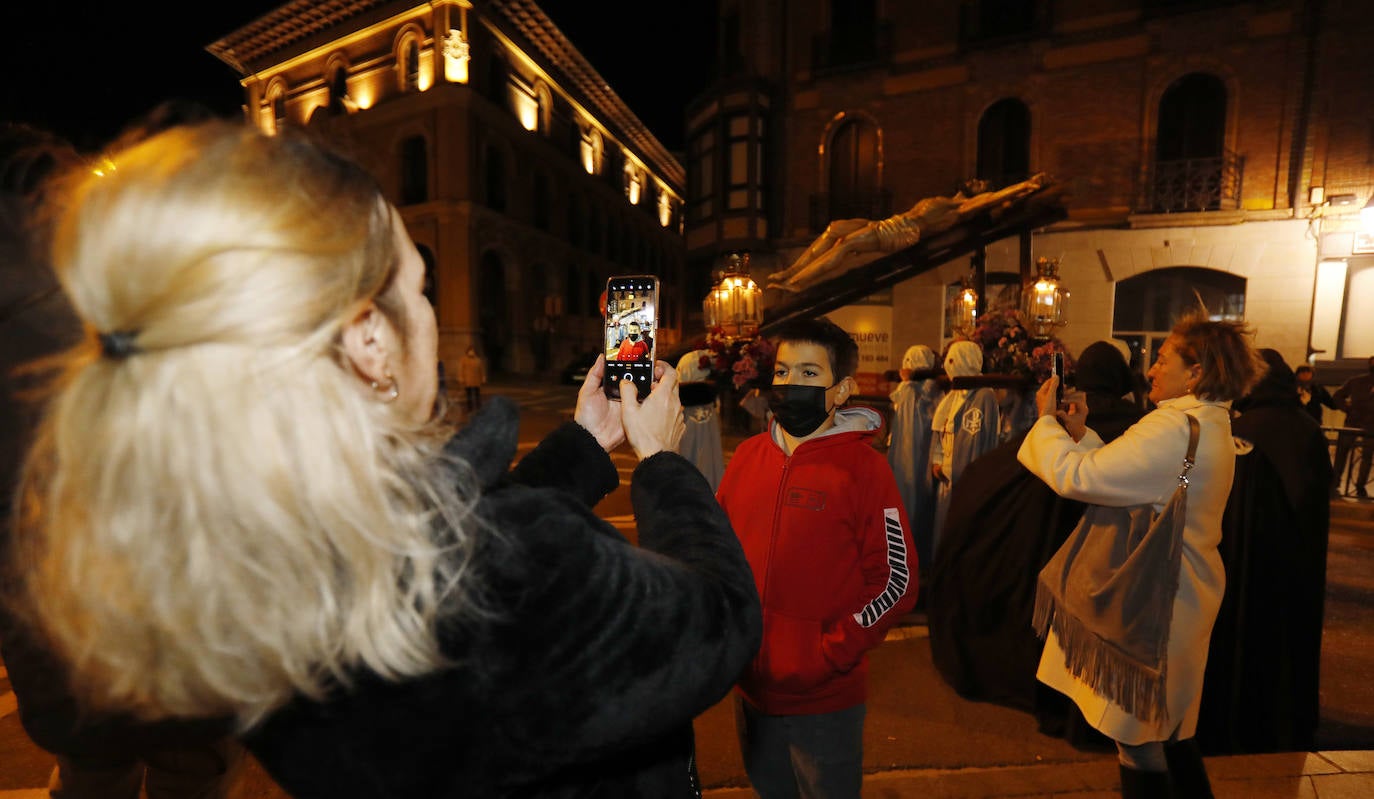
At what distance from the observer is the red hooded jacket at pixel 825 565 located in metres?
2.01

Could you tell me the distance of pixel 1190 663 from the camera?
2342 millimetres

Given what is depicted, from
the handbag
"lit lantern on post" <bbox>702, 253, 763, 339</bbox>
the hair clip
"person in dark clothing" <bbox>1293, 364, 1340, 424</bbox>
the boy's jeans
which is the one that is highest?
"lit lantern on post" <bbox>702, 253, 763, 339</bbox>

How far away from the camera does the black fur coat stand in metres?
0.78

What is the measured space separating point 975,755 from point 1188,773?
88 centimetres

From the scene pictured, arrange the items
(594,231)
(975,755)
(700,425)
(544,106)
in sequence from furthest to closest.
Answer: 1. (594,231)
2. (544,106)
3. (700,425)
4. (975,755)

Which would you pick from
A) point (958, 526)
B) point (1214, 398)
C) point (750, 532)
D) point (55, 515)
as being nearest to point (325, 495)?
point (55, 515)

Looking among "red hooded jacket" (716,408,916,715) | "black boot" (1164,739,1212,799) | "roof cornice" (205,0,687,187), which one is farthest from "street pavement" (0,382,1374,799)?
"roof cornice" (205,0,687,187)

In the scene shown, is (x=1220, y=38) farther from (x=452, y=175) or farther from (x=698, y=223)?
(x=452, y=175)

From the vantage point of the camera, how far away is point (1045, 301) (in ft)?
19.4

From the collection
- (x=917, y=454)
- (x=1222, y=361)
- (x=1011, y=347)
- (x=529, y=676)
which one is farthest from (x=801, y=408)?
(x=917, y=454)

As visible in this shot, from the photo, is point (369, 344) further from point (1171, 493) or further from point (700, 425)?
point (700, 425)

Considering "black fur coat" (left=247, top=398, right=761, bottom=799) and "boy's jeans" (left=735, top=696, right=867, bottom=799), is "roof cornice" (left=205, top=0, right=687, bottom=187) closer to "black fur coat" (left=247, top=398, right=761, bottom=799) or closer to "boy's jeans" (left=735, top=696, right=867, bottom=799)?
"boy's jeans" (left=735, top=696, right=867, bottom=799)

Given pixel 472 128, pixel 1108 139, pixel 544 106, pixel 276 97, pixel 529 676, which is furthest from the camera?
pixel 544 106

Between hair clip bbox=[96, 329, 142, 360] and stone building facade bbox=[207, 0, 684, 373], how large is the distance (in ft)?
63.9
